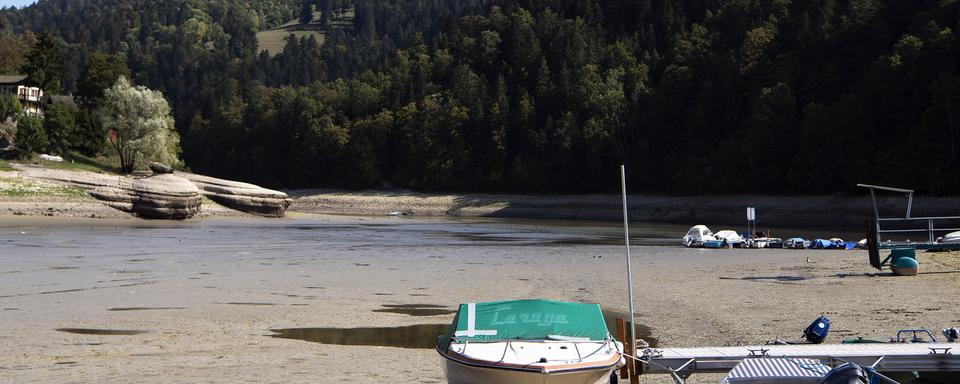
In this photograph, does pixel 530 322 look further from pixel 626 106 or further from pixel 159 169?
pixel 626 106

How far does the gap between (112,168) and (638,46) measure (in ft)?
248

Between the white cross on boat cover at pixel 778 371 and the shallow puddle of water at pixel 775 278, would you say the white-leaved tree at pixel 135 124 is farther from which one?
the white cross on boat cover at pixel 778 371

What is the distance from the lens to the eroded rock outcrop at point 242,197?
71938 mm

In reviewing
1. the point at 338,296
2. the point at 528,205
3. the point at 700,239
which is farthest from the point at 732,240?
the point at 528,205

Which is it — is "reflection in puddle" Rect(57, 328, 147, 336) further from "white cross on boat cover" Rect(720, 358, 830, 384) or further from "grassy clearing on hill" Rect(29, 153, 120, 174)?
"grassy clearing on hill" Rect(29, 153, 120, 174)

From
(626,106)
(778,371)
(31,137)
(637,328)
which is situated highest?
(626,106)

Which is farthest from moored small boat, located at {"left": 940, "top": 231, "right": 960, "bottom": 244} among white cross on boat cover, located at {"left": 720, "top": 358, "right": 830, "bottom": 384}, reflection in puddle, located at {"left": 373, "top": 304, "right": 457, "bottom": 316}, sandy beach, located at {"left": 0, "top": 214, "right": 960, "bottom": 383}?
white cross on boat cover, located at {"left": 720, "top": 358, "right": 830, "bottom": 384}

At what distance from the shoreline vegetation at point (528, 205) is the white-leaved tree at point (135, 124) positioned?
1058 cm

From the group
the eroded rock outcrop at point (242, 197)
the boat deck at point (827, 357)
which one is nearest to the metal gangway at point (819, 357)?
the boat deck at point (827, 357)

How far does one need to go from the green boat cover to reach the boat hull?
92cm

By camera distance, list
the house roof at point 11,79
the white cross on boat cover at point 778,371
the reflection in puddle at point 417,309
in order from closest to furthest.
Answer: the white cross on boat cover at point 778,371 → the reflection in puddle at point 417,309 → the house roof at point 11,79

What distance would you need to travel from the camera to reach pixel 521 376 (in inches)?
476

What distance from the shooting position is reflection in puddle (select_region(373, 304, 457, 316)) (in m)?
22.0

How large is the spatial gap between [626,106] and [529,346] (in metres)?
104
